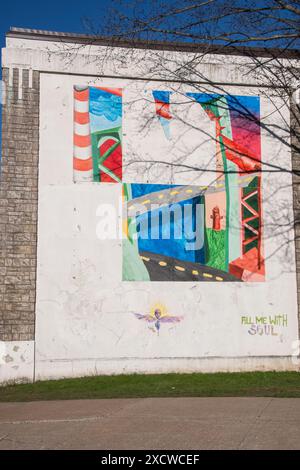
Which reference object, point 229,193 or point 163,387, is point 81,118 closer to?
point 229,193

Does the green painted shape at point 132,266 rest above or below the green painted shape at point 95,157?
below

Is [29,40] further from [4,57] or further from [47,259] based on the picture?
[47,259]

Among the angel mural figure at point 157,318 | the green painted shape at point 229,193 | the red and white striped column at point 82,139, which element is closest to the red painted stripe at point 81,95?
the red and white striped column at point 82,139

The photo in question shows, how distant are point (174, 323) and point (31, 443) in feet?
22.2

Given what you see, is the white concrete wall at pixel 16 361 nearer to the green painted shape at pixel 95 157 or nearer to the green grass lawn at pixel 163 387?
the green grass lawn at pixel 163 387

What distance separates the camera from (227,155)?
1368 centimetres

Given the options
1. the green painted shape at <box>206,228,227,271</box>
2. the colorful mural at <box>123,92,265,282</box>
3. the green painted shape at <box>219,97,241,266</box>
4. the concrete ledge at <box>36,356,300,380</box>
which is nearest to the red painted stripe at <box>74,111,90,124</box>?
the colorful mural at <box>123,92,265,282</box>

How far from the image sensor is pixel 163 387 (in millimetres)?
11062

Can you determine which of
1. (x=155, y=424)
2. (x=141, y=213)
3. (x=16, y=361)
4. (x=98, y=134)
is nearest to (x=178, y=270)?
(x=141, y=213)

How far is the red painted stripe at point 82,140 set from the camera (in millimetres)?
13188

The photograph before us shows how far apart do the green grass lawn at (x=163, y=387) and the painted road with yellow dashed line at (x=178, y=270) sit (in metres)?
2.10

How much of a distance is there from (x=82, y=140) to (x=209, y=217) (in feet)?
11.1

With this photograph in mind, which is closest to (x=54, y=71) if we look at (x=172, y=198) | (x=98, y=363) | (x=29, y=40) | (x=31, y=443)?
(x=29, y=40)

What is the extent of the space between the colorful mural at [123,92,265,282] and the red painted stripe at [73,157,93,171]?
3.19 ft
